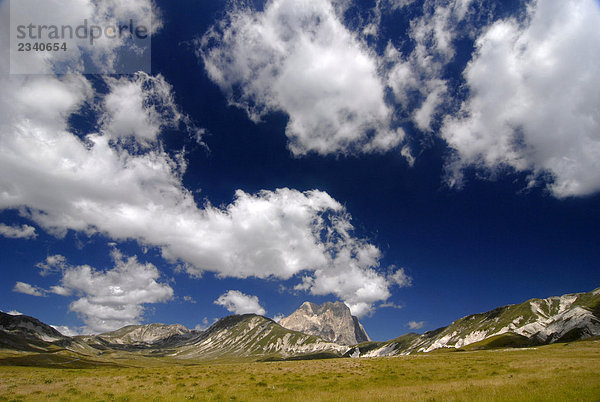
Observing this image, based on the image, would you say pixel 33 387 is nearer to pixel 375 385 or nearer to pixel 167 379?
pixel 167 379

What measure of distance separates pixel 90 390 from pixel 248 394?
49.5ft

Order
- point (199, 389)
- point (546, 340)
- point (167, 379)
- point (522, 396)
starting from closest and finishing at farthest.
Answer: point (522, 396), point (199, 389), point (167, 379), point (546, 340)

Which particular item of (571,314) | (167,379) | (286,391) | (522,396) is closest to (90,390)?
(167,379)

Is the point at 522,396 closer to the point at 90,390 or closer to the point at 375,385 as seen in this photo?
the point at 375,385

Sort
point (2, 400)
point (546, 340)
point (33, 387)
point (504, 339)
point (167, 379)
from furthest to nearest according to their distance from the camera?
1. point (504, 339)
2. point (546, 340)
3. point (167, 379)
4. point (33, 387)
5. point (2, 400)

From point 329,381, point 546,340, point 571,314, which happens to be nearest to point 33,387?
point 329,381

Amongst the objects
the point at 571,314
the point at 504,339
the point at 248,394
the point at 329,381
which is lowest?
the point at 504,339

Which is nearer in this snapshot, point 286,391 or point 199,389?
point 286,391

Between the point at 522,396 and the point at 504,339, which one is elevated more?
the point at 522,396

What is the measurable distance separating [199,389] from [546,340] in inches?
7679

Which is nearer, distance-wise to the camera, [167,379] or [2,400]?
[2,400]

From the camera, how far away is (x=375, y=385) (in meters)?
26.1

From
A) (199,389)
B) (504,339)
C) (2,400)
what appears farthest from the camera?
(504,339)

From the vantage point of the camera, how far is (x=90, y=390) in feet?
84.9
